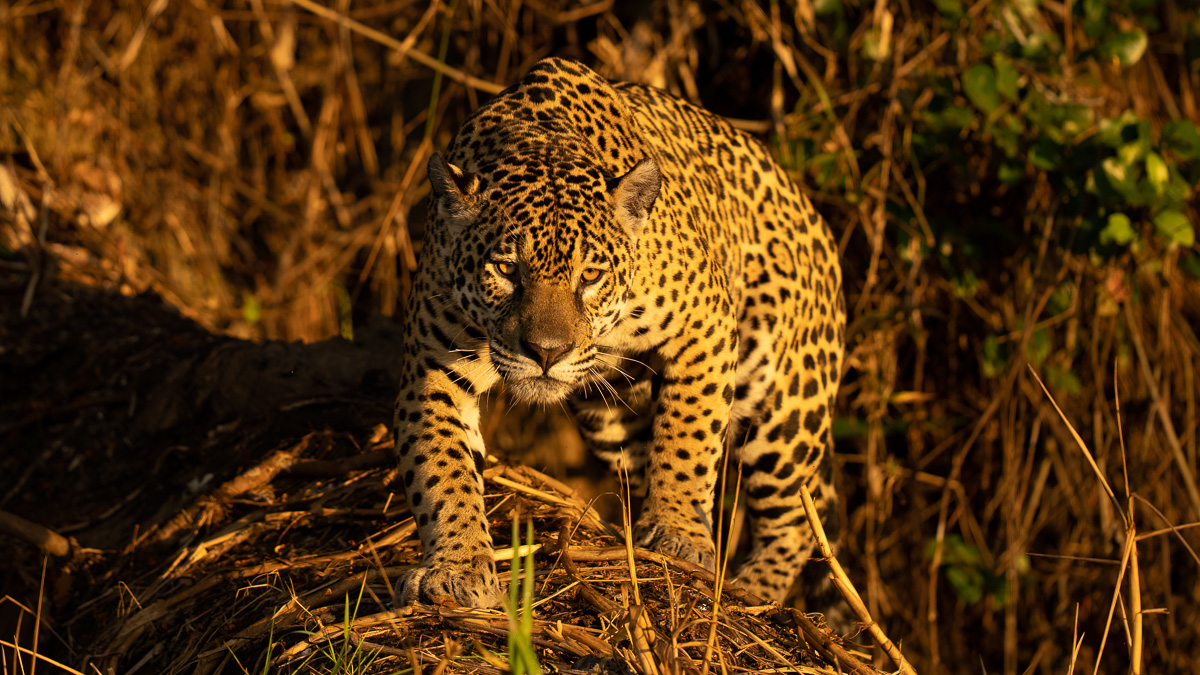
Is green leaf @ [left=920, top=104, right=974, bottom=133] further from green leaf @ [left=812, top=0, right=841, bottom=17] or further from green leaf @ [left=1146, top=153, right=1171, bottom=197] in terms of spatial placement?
green leaf @ [left=1146, top=153, right=1171, bottom=197]

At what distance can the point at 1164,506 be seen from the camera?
646 cm

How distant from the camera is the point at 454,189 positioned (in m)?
4.02

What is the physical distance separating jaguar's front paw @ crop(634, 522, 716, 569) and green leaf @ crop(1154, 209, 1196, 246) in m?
3.31

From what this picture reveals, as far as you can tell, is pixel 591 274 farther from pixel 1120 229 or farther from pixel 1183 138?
pixel 1183 138

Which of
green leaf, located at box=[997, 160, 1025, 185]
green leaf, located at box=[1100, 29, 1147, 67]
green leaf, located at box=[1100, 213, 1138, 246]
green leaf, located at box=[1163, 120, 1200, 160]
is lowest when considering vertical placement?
green leaf, located at box=[1100, 213, 1138, 246]

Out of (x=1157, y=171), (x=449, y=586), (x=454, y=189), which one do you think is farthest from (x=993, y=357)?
(x=449, y=586)

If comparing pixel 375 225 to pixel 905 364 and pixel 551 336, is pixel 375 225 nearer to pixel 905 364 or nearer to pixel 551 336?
pixel 905 364

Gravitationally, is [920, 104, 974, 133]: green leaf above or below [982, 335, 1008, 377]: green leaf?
above

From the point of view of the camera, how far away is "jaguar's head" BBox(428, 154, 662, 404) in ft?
12.7

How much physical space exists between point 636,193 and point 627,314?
1.78 ft

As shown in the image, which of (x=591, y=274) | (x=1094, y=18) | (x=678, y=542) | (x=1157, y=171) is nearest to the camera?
(x=591, y=274)

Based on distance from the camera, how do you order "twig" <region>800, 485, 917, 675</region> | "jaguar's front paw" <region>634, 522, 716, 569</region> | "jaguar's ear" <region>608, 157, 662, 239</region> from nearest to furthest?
1. "twig" <region>800, 485, 917, 675</region>
2. "jaguar's ear" <region>608, 157, 662, 239</region>
3. "jaguar's front paw" <region>634, 522, 716, 569</region>

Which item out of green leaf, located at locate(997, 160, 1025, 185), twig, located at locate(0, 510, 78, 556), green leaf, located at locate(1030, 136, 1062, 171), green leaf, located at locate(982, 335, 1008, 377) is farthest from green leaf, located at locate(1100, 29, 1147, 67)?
twig, located at locate(0, 510, 78, 556)

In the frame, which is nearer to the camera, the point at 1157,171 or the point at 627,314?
the point at 627,314
